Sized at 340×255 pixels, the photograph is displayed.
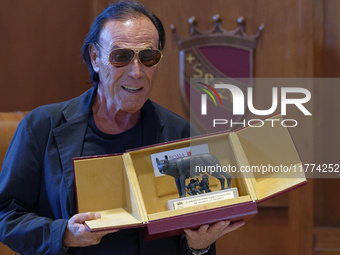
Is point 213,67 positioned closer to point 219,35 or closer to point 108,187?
point 219,35

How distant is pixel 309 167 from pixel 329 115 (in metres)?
0.32

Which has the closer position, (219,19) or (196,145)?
(196,145)

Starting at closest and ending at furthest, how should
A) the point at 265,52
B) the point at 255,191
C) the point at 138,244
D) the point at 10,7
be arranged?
1. the point at 255,191
2. the point at 138,244
3. the point at 10,7
4. the point at 265,52

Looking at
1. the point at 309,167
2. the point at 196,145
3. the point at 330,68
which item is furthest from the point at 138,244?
the point at 330,68

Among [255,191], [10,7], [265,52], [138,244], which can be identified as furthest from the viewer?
[265,52]

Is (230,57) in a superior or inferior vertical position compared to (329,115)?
superior

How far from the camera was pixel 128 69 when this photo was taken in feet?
4.75

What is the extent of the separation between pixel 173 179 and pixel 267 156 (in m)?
0.29

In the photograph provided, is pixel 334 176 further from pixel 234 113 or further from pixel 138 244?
pixel 138 244

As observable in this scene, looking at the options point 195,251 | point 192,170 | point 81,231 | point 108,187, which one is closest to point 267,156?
point 192,170

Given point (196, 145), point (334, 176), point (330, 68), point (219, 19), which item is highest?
point (219, 19)

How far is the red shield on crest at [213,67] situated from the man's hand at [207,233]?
1.32 metres

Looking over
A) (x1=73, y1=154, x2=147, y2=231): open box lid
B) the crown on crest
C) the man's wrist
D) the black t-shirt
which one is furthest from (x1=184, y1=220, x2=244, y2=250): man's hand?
the crown on crest

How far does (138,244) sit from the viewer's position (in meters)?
1.46
